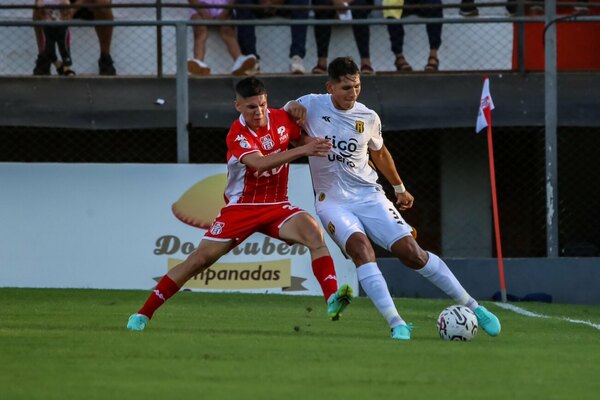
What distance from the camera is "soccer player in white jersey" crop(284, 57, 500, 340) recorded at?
9.73 meters

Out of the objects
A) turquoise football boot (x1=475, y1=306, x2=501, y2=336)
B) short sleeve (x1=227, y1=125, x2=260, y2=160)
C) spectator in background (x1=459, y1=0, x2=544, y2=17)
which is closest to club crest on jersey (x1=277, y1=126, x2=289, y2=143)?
short sleeve (x1=227, y1=125, x2=260, y2=160)

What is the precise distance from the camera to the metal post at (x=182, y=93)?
51.5 ft

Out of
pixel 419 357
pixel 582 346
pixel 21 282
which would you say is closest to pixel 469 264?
pixel 21 282

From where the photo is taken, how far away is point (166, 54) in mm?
17969

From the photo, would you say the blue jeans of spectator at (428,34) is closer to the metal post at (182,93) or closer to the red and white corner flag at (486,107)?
the red and white corner flag at (486,107)

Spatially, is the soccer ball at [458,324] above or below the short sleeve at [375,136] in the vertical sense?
below

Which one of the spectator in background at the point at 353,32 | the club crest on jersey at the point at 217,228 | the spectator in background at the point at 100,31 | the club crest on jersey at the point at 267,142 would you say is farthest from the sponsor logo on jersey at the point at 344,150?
the spectator in background at the point at 100,31

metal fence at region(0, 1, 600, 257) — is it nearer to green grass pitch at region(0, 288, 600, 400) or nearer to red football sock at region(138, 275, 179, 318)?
green grass pitch at region(0, 288, 600, 400)

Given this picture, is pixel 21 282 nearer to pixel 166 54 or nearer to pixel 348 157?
pixel 166 54

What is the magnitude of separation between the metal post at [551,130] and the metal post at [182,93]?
14.2 feet

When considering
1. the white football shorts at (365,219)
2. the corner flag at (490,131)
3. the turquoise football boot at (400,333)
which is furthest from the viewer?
the corner flag at (490,131)

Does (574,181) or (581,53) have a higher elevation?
(581,53)

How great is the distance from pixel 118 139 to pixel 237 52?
2.30m

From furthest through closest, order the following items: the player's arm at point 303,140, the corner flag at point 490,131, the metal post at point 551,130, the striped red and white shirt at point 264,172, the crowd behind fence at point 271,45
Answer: the crowd behind fence at point 271,45
the metal post at point 551,130
the corner flag at point 490,131
the player's arm at point 303,140
the striped red and white shirt at point 264,172
